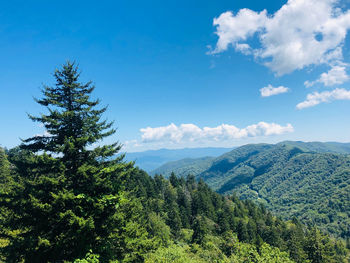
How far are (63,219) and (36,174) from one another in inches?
159

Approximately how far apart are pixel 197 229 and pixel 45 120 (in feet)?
158

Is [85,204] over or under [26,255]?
over

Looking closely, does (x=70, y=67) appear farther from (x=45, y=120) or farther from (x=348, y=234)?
(x=348, y=234)

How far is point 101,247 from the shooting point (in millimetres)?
11969

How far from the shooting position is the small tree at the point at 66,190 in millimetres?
10859

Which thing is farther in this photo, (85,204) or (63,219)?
(85,204)

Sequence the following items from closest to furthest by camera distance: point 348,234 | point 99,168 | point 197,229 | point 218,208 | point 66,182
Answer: point 66,182, point 99,168, point 197,229, point 218,208, point 348,234

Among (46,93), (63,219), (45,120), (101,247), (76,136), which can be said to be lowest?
(101,247)

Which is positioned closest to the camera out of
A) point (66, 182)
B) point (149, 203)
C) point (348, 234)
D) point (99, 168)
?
point (66, 182)

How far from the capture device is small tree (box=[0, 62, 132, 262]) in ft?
35.6

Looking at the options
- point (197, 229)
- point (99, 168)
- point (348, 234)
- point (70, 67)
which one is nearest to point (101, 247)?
point (99, 168)

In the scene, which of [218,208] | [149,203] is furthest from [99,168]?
[218,208]

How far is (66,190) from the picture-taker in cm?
1110

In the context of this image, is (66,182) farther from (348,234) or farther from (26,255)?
(348,234)
